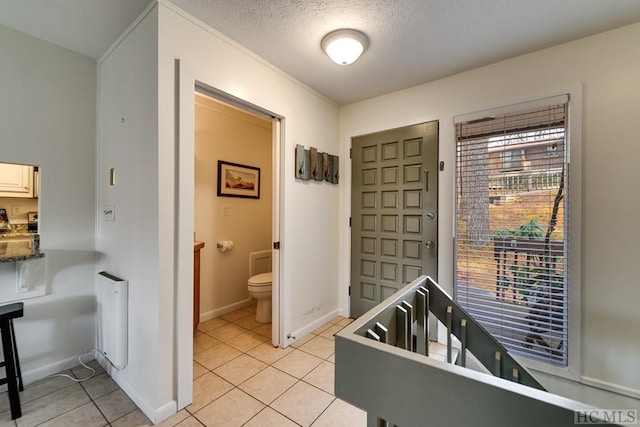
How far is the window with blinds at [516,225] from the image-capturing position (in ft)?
6.11

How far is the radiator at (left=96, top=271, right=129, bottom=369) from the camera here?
170 centimetres

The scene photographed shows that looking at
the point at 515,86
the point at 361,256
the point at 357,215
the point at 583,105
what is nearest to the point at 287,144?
the point at 357,215

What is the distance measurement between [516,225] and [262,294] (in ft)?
7.56

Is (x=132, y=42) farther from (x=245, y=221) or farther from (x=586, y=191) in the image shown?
(x=586, y=191)

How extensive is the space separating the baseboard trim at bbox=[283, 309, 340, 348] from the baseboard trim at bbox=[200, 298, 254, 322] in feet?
3.56

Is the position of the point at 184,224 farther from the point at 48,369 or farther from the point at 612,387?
the point at 612,387

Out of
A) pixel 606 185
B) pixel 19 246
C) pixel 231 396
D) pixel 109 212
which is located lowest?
pixel 231 396

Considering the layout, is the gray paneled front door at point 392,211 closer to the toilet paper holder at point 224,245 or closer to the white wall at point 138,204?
the toilet paper holder at point 224,245

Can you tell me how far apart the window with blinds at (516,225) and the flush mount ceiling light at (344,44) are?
108 cm

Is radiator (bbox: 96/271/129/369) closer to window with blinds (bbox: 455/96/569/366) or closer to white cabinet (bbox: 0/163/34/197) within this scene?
white cabinet (bbox: 0/163/34/197)

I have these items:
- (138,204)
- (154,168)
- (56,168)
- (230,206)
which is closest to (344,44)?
(154,168)

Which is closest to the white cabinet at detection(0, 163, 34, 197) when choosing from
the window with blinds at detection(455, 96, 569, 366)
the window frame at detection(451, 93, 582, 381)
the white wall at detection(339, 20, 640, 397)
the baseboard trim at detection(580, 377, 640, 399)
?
the window with blinds at detection(455, 96, 569, 366)

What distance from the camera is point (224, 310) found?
3086 mm

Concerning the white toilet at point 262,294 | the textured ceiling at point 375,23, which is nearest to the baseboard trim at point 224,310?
the white toilet at point 262,294
